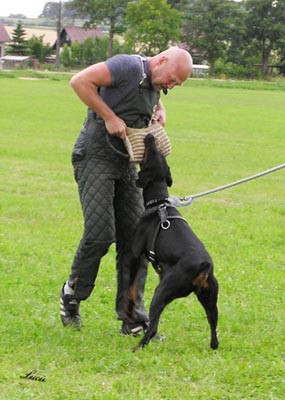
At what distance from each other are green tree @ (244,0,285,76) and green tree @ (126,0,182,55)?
339 inches

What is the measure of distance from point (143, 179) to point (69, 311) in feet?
3.70

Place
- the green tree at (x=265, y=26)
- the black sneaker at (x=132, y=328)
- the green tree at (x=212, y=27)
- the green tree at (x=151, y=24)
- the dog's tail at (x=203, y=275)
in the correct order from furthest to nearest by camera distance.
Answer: the green tree at (x=212, y=27)
the green tree at (x=265, y=26)
the green tree at (x=151, y=24)
the black sneaker at (x=132, y=328)
the dog's tail at (x=203, y=275)

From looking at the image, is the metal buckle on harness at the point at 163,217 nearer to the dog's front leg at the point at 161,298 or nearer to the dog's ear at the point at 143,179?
the dog's ear at the point at 143,179

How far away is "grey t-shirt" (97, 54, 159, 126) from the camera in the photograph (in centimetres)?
502

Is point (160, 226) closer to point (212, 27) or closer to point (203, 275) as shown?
point (203, 275)

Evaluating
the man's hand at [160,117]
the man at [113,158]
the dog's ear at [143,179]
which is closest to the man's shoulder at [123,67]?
the man at [113,158]

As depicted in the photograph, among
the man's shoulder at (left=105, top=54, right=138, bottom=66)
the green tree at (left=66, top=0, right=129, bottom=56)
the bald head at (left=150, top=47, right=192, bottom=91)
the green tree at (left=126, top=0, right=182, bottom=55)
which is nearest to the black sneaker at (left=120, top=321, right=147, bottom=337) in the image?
the bald head at (left=150, top=47, right=192, bottom=91)

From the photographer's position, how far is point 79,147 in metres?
5.31

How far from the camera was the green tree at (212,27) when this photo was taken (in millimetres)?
81938

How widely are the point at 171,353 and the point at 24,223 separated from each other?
15.3 feet

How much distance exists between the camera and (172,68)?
497cm

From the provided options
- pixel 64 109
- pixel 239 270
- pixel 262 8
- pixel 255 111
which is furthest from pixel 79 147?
pixel 262 8

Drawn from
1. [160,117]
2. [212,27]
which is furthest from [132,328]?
[212,27]

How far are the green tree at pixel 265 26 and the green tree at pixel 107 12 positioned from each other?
14.3 meters
